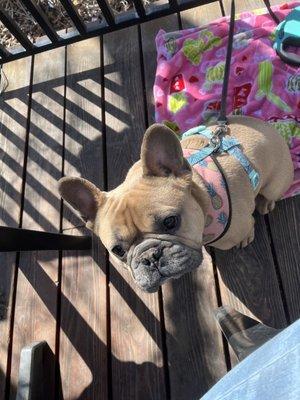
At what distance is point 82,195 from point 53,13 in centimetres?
243

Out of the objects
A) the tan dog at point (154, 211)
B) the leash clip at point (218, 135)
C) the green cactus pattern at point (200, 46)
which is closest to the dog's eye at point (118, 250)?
the tan dog at point (154, 211)

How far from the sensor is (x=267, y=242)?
8.06 feet

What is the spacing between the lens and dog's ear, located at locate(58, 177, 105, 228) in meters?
1.90

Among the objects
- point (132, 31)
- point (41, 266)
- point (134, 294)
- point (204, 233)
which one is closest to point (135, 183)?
point (204, 233)

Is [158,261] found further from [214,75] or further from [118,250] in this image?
[214,75]

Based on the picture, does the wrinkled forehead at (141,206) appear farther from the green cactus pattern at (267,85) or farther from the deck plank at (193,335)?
the green cactus pattern at (267,85)

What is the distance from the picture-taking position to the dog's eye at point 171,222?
70.9 inches

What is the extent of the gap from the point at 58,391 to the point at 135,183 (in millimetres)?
1217

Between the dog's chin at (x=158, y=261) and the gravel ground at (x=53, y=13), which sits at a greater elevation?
the gravel ground at (x=53, y=13)

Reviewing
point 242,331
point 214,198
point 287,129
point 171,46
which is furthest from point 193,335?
point 171,46

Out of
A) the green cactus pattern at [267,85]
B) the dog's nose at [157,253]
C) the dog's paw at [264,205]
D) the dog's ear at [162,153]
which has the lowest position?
the dog's paw at [264,205]

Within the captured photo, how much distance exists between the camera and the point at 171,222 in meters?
1.81

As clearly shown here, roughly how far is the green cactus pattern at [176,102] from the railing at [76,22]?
2.44ft

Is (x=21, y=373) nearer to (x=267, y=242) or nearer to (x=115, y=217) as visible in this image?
(x=115, y=217)
